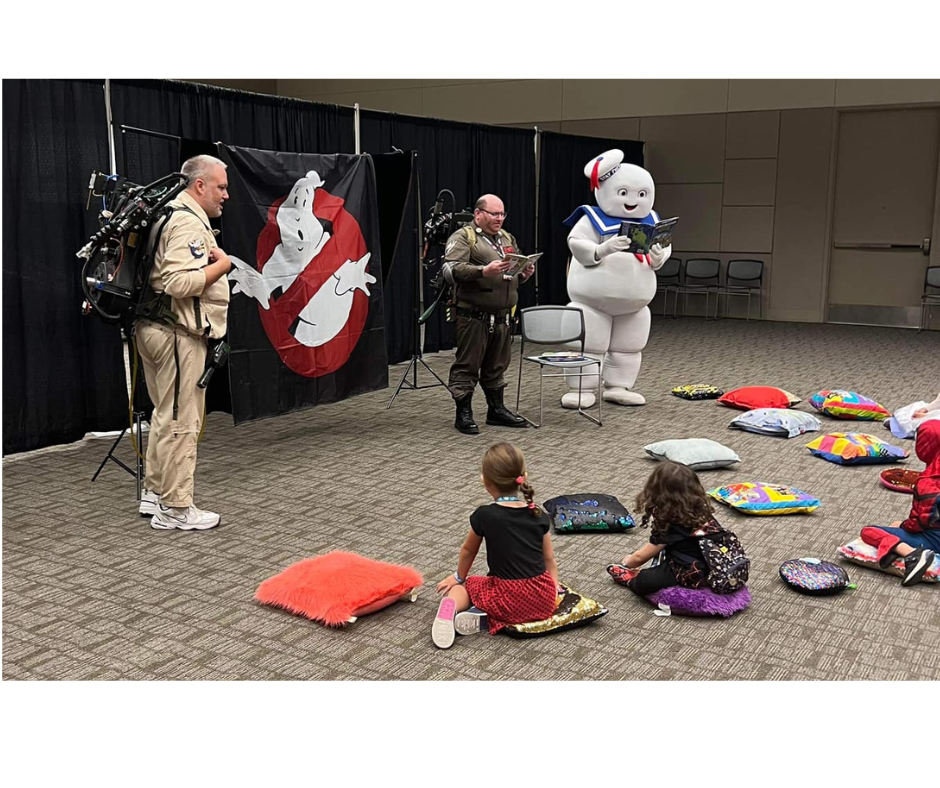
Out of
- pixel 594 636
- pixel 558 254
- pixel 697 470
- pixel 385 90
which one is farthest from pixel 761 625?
pixel 385 90

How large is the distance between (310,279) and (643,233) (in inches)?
97.2

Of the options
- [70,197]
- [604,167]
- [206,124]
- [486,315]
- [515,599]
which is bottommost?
[515,599]

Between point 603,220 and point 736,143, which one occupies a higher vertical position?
point 736,143

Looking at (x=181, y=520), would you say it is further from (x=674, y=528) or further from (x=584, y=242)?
(x=584, y=242)

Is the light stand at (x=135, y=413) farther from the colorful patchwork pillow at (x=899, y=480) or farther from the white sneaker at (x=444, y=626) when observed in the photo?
the colorful patchwork pillow at (x=899, y=480)

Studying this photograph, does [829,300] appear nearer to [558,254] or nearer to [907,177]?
[907,177]

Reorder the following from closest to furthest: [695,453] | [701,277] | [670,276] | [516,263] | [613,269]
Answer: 1. [695,453]
2. [516,263]
3. [613,269]
4. [701,277]
5. [670,276]

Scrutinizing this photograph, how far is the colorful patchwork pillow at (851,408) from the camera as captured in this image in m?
6.19

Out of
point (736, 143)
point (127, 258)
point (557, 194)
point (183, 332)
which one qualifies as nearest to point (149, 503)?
point (183, 332)

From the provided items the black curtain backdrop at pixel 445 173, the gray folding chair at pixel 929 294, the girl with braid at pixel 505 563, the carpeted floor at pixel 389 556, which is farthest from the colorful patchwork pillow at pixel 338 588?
the gray folding chair at pixel 929 294

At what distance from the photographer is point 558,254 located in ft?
37.8

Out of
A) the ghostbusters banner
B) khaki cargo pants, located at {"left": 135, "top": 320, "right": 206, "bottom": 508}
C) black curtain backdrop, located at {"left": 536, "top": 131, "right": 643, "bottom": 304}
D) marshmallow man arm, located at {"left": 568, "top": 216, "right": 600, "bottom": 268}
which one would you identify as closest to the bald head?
the ghostbusters banner

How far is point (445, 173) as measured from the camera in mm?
9039

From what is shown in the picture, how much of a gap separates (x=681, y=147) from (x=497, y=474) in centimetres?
1115
